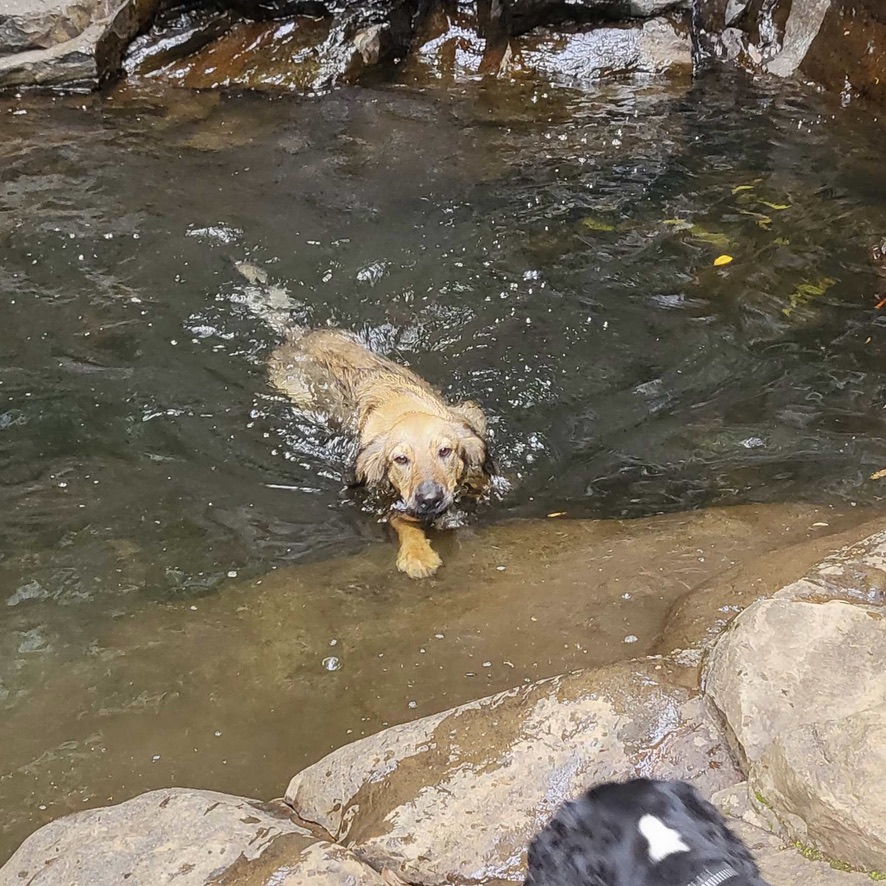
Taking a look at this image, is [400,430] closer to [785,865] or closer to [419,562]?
[419,562]

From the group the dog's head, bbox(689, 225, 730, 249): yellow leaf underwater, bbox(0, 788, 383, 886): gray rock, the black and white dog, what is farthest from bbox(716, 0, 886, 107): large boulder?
bbox(0, 788, 383, 886): gray rock

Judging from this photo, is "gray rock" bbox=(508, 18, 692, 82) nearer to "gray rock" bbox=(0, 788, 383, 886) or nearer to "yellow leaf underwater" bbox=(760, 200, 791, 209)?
"yellow leaf underwater" bbox=(760, 200, 791, 209)

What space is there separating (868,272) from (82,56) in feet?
25.0

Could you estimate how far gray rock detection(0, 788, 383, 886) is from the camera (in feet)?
8.02

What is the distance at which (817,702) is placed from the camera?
255cm

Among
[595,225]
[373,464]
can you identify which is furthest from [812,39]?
[373,464]

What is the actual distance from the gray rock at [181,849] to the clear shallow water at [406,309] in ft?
2.03

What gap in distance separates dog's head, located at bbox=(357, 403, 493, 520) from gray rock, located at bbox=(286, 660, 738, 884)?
6.03ft

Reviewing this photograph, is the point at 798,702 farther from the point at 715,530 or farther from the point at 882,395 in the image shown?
the point at 882,395

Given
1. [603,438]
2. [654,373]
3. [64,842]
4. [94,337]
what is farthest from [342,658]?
[94,337]

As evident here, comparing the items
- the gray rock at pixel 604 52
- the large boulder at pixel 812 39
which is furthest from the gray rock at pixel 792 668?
the gray rock at pixel 604 52

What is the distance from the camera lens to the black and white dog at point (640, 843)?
2199 millimetres

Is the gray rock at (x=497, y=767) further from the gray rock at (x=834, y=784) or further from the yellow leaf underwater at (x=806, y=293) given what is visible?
the yellow leaf underwater at (x=806, y=293)

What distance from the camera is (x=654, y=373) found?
17.8ft
